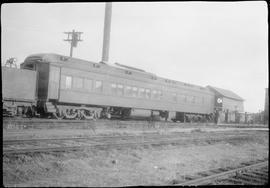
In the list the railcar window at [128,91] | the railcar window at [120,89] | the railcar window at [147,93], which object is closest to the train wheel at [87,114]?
the railcar window at [120,89]

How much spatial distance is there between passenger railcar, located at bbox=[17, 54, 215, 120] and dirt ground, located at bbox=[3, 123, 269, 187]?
5.75 m

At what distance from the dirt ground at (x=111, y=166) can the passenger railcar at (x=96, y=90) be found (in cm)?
575

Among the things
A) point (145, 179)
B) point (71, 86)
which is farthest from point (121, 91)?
point (145, 179)

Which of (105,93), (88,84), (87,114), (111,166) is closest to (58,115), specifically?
(87,114)

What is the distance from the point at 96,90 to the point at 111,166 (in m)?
11.4

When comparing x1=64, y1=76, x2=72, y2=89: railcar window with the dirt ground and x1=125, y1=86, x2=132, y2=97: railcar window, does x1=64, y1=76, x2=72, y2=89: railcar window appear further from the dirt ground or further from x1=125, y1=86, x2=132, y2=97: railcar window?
the dirt ground

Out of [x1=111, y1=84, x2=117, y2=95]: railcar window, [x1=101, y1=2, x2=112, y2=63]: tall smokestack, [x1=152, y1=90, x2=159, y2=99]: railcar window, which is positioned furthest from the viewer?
[x1=101, y1=2, x2=112, y2=63]: tall smokestack

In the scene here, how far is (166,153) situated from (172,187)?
466 centimetres

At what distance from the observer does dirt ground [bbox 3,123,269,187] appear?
6.27 m

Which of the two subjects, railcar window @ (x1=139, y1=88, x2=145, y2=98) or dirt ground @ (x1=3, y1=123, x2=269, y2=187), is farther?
railcar window @ (x1=139, y1=88, x2=145, y2=98)

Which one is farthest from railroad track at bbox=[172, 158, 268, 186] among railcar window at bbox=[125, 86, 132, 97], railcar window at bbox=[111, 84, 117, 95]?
railcar window at bbox=[125, 86, 132, 97]

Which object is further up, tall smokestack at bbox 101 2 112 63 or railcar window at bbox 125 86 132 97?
tall smokestack at bbox 101 2 112 63

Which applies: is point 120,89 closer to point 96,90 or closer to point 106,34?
point 96,90

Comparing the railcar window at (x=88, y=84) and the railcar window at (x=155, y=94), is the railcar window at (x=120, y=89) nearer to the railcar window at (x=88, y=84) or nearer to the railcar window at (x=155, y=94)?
the railcar window at (x=88, y=84)
